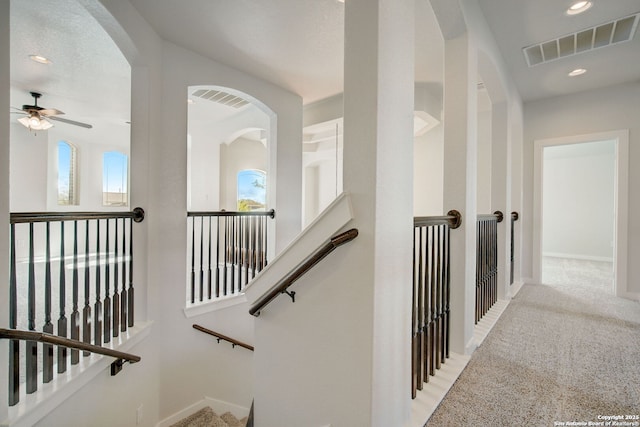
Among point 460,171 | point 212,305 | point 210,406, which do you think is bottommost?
point 210,406

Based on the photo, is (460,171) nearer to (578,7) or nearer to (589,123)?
(578,7)

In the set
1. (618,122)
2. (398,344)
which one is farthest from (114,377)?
(618,122)

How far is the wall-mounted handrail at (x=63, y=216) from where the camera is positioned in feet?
4.80

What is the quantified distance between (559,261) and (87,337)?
841 centimetres

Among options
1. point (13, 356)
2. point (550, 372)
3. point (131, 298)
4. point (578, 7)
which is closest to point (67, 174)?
point (131, 298)

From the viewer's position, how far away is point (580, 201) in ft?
23.1

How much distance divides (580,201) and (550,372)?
7503 mm

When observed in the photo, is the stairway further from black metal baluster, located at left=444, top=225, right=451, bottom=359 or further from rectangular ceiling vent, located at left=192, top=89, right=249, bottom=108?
rectangular ceiling vent, located at left=192, top=89, right=249, bottom=108

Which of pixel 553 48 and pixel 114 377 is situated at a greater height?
pixel 553 48

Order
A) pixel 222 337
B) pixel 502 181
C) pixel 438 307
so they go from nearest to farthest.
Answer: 1. pixel 438 307
2. pixel 502 181
3. pixel 222 337

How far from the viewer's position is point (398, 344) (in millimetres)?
1247

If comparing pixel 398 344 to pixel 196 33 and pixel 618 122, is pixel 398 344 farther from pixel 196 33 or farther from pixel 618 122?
pixel 618 122

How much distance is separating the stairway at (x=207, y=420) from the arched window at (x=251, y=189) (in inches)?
199

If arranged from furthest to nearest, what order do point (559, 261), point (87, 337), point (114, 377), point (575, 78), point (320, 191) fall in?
1. point (320, 191)
2. point (559, 261)
3. point (575, 78)
4. point (114, 377)
5. point (87, 337)
